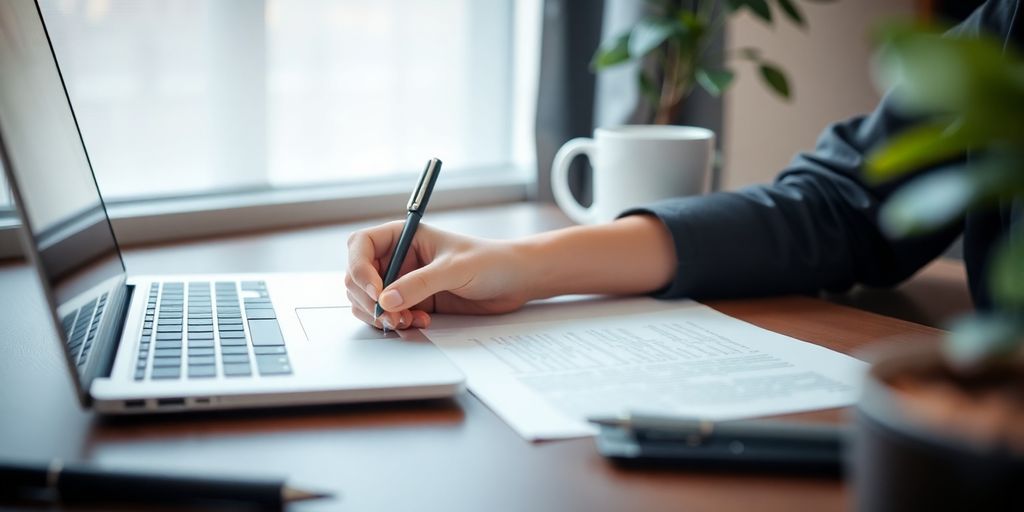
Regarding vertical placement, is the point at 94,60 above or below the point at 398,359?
above

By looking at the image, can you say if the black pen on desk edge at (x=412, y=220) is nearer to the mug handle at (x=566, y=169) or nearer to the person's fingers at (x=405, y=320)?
the person's fingers at (x=405, y=320)

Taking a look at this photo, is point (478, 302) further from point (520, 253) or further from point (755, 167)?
point (755, 167)

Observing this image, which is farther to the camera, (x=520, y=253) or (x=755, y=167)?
(x=755, y=167)

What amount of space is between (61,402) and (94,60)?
0.76 m

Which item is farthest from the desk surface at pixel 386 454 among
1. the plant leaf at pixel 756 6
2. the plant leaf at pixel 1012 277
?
the plant leaf at pixel 756 6

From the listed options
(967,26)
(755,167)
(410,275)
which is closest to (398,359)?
(410,275)

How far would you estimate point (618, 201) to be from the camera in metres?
1.14

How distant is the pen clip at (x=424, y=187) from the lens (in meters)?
0.84

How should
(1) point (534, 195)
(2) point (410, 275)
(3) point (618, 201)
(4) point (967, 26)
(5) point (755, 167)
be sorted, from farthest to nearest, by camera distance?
(5) point (755, 167) → (1) point (534, 195) → (3) point (618, 201) → (4) point (967, 26) → (2) point (410, 275)

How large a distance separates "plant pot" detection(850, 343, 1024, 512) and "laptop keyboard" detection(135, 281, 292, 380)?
0.39 metres

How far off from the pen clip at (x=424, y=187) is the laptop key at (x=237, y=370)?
9.4 inches

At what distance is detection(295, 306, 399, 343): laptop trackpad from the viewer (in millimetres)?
746

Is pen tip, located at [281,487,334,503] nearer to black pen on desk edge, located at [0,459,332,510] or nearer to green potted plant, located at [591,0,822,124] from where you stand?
black pen on desk edge, located at [0,459,332,510]

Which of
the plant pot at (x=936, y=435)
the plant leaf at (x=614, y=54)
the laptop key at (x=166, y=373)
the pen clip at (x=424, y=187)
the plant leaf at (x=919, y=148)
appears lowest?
the laptop key at (x=166, y=373)
